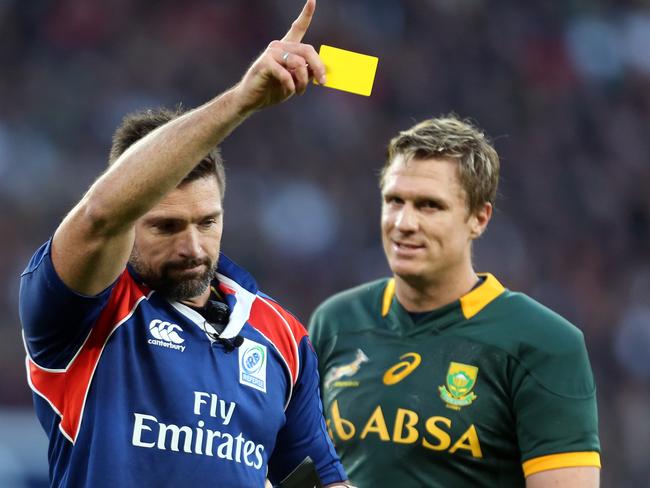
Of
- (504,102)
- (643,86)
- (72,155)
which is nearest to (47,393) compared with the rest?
(72,155)

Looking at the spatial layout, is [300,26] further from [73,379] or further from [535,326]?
[535,326]

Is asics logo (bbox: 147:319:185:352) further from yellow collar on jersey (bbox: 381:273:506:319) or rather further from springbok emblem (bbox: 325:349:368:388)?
yellow collar on jersey (bbox: 381:273:506:319)

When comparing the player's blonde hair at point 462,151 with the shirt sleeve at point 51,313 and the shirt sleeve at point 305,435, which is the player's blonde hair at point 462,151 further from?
the shirt sleeve at point 51,313

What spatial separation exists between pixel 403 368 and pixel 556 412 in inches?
21.7

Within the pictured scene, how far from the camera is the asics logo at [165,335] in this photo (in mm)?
2564

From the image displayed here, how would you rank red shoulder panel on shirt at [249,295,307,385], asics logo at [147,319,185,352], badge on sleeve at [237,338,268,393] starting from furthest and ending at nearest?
red shoulder panel on shirt at [249,295,307,385], badge on sleeve at [237,338,268,393], asics logo at [147,319,185,352]

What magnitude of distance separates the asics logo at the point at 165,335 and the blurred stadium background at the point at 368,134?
6478mm

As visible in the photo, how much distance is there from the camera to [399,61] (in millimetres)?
13242

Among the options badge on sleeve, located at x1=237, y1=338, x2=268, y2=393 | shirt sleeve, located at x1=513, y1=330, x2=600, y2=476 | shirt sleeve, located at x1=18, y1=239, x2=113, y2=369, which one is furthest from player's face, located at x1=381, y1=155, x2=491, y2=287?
shirt sleeve, located at x1=18, y1=239, x2=113, y2=369

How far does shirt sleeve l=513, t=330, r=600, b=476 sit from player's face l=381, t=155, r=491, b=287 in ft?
1.46

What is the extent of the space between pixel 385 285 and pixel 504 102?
1028cm

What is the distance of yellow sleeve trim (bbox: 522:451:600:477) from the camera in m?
3.19

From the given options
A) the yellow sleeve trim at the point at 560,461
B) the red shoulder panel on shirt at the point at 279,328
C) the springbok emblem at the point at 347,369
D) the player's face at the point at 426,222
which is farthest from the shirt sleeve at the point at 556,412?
the red shoulder panel on shirt at the point at 279,328

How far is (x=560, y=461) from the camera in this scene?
10.5 feet
